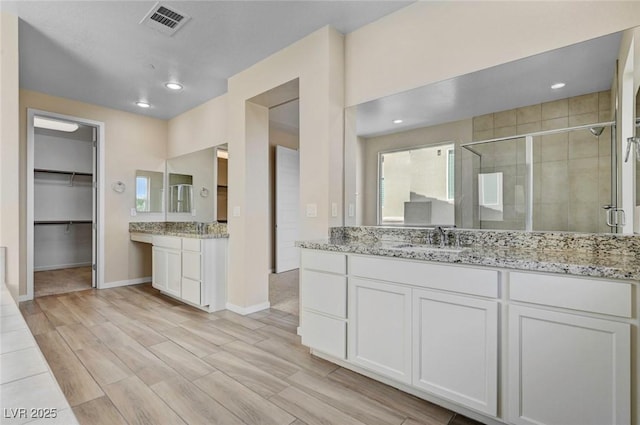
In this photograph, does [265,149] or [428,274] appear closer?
[428,274]

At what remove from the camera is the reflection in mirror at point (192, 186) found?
14.4 feet

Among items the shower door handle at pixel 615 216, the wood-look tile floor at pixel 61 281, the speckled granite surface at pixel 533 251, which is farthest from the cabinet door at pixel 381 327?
the wood-look tile floor at pixel 61 281

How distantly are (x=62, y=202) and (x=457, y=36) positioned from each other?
23.7 ft

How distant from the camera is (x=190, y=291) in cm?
362

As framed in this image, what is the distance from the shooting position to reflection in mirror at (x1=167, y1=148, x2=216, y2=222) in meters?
4.39

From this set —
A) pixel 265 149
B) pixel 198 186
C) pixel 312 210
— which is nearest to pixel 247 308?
pixel 312 210

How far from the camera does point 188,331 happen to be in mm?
2918

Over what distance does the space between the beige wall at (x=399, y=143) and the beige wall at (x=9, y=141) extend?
2.76 meters

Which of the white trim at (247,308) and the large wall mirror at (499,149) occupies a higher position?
the large wall mirror at (499,149)

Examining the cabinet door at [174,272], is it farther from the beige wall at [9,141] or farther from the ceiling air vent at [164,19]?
the ceiling air vent at [164,19]

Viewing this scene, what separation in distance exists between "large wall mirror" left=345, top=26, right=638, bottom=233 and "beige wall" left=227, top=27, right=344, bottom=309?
0.23 metres

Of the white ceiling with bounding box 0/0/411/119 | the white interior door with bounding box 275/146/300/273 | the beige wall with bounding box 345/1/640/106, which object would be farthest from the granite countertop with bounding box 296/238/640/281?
the white interior door with bounding box 275/146/300/273

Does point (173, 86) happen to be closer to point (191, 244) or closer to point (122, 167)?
point (122, 167)

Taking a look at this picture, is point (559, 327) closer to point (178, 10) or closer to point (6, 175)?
point (178, 10)
